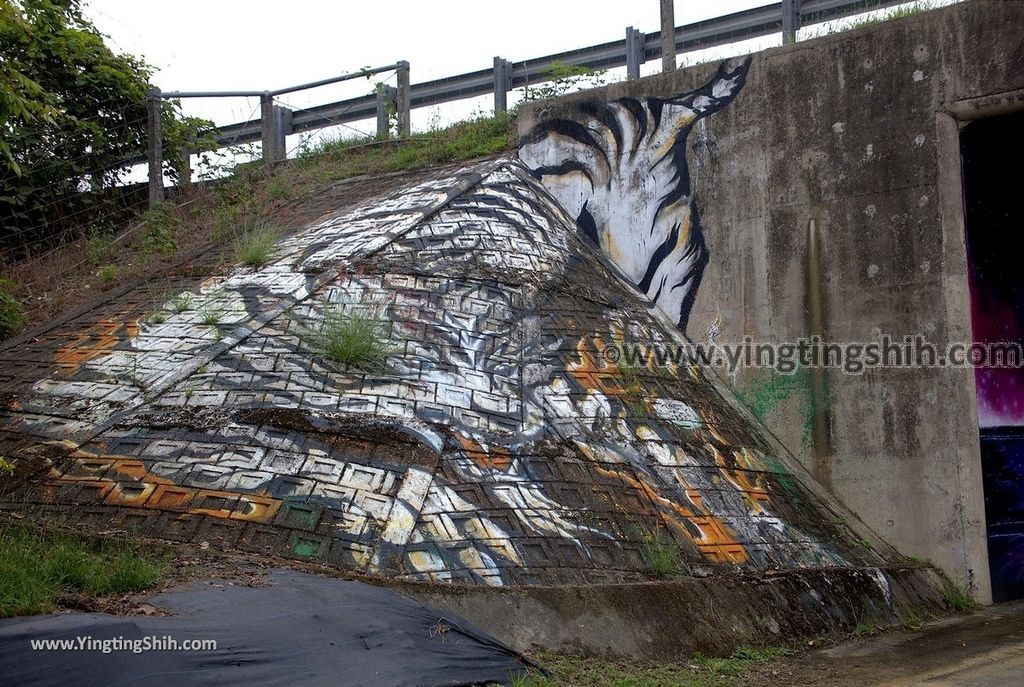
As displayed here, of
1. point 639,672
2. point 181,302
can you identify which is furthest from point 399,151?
point 639,672

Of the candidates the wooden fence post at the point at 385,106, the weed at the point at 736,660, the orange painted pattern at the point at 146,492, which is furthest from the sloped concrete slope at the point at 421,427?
the wooden fence post at the point at 385,106

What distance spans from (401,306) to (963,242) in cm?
551

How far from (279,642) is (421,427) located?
309cm

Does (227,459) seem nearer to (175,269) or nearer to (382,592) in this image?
(382,592)

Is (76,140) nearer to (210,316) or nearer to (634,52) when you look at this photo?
(210,316)

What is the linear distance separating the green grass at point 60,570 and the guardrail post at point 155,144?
8605 millimetres

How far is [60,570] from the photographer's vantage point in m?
5.45

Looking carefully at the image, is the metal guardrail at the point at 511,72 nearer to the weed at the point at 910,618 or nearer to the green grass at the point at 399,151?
the green grass at the point at 399,151

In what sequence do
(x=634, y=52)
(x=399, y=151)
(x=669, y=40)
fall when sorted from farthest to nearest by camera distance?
(x=399, y=151)
(x=634, y=52)
(x=669, y=40)

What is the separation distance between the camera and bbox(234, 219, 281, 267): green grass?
33.9ft

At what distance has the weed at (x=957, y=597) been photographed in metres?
8.84

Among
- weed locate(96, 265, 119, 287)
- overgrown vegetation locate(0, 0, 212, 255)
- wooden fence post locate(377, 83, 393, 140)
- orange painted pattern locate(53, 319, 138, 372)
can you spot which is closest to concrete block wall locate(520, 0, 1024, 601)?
wooden fence post locate(377, 83, 393, 140)

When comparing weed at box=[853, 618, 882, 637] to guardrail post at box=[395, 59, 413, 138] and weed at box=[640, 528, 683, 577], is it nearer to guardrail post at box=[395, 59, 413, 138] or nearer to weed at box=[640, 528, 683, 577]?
weed at box=[640, 528, 683, 577]

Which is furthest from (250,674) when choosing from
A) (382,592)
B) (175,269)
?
(175,269)
